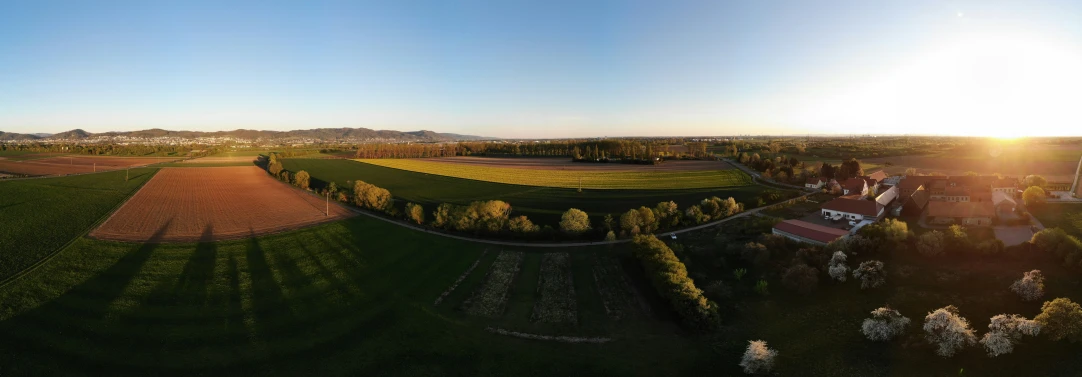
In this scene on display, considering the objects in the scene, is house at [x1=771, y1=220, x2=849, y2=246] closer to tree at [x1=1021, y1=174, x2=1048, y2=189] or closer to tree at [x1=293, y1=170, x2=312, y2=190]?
tree at [x1=1021, y1=174, x2=1048, y2=189]

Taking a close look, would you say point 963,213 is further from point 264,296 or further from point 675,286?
point 264,296

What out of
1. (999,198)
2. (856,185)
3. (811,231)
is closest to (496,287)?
(811,231)

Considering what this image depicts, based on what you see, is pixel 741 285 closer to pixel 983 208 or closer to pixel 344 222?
pixel 983 208

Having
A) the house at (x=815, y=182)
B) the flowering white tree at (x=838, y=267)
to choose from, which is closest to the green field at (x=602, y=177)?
the house at (x=815, y=182)

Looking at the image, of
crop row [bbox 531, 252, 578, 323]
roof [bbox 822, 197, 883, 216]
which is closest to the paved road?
crop row [bbox 531, 252, 578, 323]

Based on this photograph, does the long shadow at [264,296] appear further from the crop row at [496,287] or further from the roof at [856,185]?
the roof at [856,185]

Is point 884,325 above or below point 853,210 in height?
below
